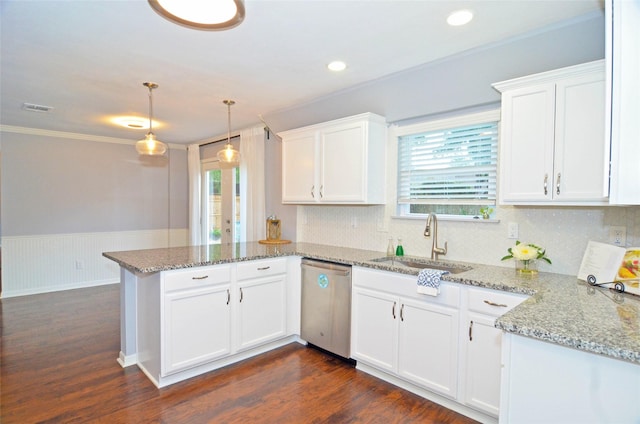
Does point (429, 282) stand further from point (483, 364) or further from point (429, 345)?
point (483, 364)

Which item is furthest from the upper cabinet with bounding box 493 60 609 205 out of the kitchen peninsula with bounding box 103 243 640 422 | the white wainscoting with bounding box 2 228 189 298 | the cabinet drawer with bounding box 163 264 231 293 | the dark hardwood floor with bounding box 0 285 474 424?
the white wainscoting with bounding box 2 228 189 298

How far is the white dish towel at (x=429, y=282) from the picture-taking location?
7.38 feet

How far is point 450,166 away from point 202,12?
220 centimetres

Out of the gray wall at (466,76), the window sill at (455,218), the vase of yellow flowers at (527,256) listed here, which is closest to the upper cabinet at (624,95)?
the gray wall at (466,76)

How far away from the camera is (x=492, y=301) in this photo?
2.05 meters

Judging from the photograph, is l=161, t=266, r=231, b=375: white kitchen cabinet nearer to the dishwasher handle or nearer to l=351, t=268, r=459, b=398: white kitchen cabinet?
the dishwasher handle

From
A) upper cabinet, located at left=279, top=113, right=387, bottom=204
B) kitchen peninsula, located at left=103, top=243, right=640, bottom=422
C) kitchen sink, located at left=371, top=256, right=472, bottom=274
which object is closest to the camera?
kitchen peninsula, located at left=103, top=243, right=640, bottom=422

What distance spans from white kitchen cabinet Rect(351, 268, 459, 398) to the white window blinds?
910 millimetres

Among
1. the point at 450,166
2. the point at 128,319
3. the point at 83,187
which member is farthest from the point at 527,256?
the point at 83,187

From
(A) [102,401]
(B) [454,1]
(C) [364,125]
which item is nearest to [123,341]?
(A) [102,401]

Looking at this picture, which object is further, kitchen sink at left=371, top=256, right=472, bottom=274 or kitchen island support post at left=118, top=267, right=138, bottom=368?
kitchen island support post at left=118, top=267, right=138, bottom=368

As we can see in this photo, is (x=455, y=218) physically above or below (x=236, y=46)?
below

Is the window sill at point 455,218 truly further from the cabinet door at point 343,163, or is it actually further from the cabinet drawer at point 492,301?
the cabinet drawer at point 492,301

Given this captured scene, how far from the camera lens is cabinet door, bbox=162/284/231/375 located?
2.51 m
